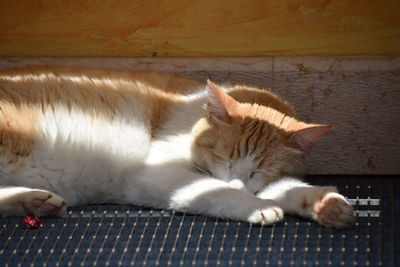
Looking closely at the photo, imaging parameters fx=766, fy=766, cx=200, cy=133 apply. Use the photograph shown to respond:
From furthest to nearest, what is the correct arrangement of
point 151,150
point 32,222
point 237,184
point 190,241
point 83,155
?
point 151,150 < point 83,155 < point 237,184 < point 32,222 < point 190,241

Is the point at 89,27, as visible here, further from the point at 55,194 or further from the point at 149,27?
the point at 55,194

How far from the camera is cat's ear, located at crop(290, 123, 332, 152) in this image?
3.10 m

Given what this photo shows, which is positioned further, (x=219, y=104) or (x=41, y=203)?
(x=219, y=104)

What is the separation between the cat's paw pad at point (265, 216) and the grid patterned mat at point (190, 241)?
0.03m

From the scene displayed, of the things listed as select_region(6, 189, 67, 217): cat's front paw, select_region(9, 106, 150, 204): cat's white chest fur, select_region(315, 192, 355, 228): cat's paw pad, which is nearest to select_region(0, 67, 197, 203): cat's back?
select_region(9, 106, 150, 204): cat's white chest fur

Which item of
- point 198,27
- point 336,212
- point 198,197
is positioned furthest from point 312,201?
point 198,27

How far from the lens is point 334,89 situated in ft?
12.2

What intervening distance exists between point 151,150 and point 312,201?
0.76m

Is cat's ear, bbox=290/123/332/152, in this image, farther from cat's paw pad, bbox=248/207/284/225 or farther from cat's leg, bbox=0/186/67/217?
cat's leg, bbox=0/186/67/217

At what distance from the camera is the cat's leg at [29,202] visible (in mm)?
3037

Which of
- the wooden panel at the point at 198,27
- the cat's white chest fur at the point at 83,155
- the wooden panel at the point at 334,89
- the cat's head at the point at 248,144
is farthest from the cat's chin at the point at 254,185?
the wooden panel at the point at 198,27

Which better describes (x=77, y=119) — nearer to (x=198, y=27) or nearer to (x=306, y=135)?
(x=198, y=27)

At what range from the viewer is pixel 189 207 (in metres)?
3.09

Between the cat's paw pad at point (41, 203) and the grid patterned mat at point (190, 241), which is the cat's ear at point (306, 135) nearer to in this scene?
the grid patterned mat at point (190, 241)
